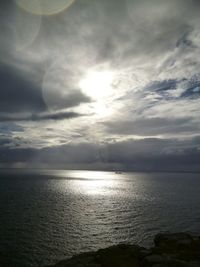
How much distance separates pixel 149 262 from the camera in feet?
106

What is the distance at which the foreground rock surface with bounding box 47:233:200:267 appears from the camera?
32375 millimetres

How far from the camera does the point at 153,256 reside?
1332 inches

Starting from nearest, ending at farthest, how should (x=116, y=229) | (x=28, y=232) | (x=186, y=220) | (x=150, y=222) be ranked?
(x=28, y=232) < (x=116, y=229) < (x=150, y=222) < (x=186, y=220)

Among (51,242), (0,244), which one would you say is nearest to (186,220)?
(51,242)

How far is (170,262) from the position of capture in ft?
103

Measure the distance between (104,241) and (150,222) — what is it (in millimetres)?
22708

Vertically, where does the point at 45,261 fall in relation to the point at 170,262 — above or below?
below

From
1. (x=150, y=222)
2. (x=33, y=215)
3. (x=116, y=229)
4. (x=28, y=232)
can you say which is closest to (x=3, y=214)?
(x=33, y=215)

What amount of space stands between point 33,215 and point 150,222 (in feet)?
124

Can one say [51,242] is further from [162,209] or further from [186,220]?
[162,209]

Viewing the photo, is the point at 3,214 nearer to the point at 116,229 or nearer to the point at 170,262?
the point at 116,229

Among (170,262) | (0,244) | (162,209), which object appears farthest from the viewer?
(162,209)

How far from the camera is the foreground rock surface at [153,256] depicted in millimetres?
32375

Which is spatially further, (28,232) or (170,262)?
(28,232)
